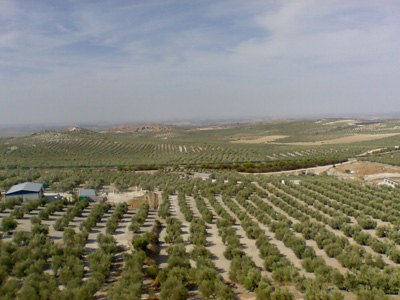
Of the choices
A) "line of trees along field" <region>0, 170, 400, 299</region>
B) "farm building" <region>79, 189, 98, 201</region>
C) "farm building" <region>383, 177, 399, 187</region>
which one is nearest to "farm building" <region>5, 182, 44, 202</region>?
"line of trees along field" <region>0, 170, 400, 299</region>

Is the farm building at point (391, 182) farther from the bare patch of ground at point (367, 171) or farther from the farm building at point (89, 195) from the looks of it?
the farm building at point (89, 195)

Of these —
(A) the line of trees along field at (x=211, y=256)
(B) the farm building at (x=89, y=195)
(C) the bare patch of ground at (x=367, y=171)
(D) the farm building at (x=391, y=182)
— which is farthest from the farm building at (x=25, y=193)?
(C) the bare patch of ground at (x=367, y=171)

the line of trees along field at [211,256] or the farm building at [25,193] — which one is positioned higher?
the farm building at [25,193]

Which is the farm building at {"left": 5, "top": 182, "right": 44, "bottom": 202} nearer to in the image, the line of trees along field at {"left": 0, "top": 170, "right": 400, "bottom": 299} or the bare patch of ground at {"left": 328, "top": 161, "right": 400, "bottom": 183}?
the line of trees along field at {"left": 0, "top": 170, "right": 400, "bottom": 299}

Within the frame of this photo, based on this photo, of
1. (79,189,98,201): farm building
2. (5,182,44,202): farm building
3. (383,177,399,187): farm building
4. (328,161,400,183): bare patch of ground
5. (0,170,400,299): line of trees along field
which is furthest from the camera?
(328,161,400,183): bare patch of ground

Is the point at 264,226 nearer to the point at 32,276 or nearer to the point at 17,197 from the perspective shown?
the point at 32,276

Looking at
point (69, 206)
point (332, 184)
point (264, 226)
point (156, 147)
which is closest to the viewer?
point (264, 226)

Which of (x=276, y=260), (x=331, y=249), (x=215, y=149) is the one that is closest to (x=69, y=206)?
(x=276, y=260)

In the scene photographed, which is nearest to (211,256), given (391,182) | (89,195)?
(89,195)
